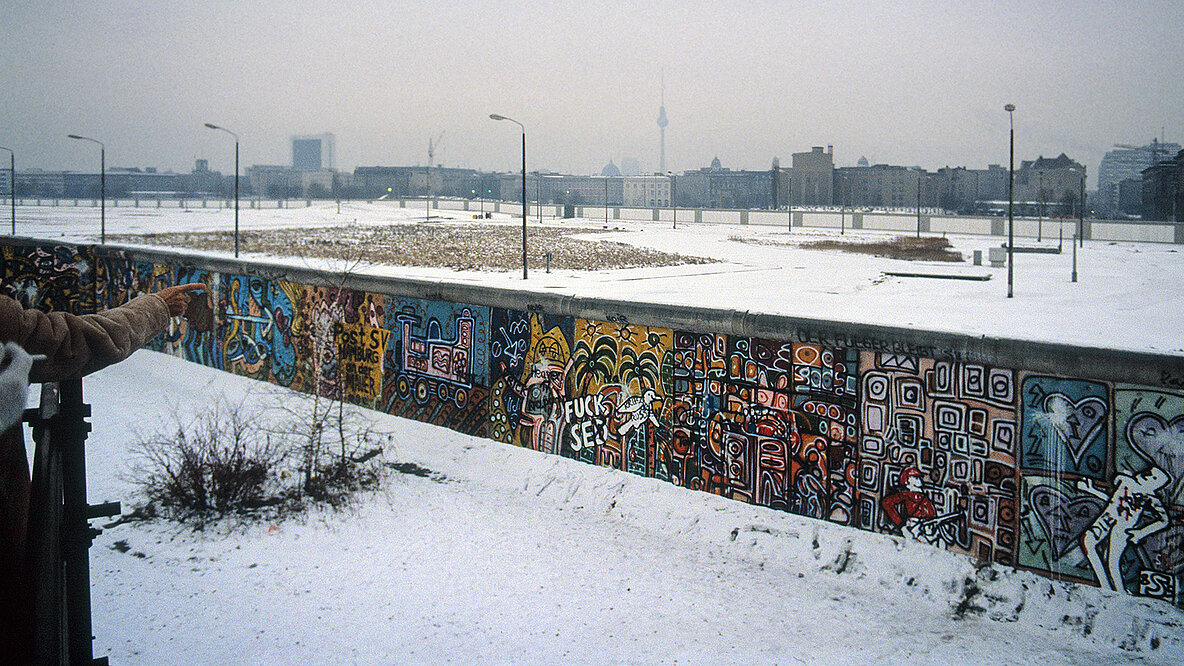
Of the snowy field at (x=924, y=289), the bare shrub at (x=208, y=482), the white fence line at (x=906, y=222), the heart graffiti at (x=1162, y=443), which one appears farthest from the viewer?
the white fence line at (x=906, y=222)

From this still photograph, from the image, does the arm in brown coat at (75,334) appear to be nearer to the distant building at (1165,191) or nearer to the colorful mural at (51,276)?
the colorful mural at (51,276)

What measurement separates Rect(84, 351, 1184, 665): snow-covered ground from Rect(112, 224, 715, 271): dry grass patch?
32417 millimetres

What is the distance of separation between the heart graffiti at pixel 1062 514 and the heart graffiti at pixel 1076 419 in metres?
0.41

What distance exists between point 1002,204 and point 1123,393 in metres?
148

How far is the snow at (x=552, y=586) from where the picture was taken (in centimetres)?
804

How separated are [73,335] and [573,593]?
6.50 meters

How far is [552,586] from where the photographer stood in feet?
30.7

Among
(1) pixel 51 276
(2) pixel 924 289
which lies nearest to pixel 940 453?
(1) pixel 51 276

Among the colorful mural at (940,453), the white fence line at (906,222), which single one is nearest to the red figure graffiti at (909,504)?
the colorful mural at (940,453)

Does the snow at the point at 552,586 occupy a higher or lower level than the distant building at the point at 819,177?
lower

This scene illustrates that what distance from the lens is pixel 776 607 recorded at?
9.01 metres

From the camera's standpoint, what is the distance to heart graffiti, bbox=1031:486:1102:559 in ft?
29.3

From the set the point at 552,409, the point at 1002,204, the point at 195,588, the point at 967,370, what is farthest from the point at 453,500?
the point at 1002,204

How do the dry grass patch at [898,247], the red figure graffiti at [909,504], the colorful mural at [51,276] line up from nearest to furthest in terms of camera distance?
the red figure graffiti at [909,504] → the colorful mural at [51,276] → the dry grass patch at [898,247]
